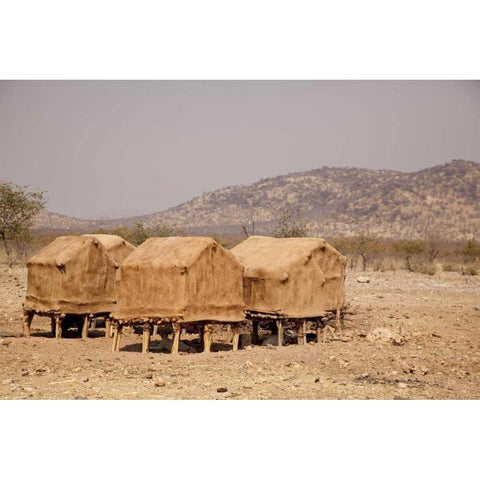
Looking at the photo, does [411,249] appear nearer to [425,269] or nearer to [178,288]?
[425,269]

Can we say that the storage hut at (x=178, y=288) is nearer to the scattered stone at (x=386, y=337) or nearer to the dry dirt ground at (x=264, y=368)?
the dry dirt ground at (x=264, y=368)

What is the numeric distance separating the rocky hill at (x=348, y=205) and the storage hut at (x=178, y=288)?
4263 centimetres

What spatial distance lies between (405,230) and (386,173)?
43.0 ft

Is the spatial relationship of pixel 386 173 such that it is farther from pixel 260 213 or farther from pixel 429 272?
pixel 429 272

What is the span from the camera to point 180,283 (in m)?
14.7

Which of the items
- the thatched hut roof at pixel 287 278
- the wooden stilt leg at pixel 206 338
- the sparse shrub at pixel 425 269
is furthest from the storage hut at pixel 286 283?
the sparse shrub at pixel 425 269

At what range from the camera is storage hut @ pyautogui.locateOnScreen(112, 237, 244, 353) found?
14766 millimetres

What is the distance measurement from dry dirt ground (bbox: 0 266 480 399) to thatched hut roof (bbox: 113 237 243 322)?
0.81m

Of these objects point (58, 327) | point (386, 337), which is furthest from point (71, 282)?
point (386, 337)

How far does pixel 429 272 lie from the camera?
3616cm

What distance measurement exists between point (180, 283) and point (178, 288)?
10 centimetres

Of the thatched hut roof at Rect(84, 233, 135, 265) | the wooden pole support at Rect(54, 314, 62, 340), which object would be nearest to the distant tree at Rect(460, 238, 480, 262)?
the thatched hut roof at Rect(84, 233, 135, 265)

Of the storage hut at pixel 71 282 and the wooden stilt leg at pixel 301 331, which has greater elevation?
the storage hut at pixel 71 282

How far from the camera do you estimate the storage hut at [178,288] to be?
581 inches
